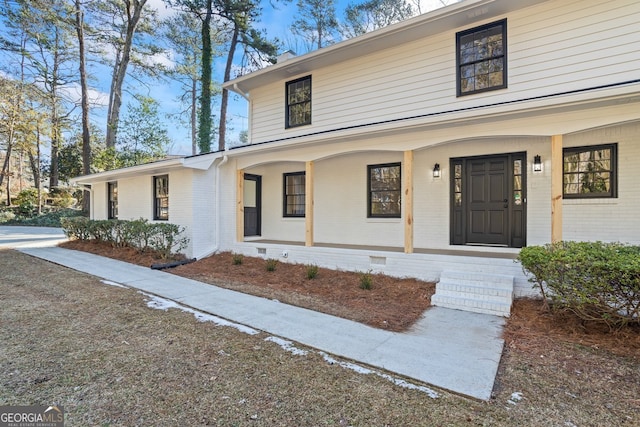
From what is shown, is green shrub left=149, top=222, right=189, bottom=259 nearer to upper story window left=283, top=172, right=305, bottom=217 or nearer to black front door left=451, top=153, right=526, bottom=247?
upper story window left=283, top=172, right=305, bottom=217

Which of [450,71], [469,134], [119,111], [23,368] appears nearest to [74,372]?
[23,368]

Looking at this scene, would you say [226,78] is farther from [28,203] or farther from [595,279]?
[595,279]

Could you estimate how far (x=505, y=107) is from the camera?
538cm

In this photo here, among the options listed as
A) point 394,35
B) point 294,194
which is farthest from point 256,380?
point 394,35

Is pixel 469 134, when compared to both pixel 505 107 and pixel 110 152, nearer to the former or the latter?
pixel 505 107

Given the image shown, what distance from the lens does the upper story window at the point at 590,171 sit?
19.6 feet

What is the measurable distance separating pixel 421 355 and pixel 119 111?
21803 millimetres

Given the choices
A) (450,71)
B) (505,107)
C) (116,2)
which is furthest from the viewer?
(116,2)

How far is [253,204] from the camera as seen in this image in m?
10.5

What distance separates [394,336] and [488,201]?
4.49m

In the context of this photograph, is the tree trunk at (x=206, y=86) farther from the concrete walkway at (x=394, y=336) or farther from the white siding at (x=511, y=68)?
the concrete walkway at (x=394, y=336)

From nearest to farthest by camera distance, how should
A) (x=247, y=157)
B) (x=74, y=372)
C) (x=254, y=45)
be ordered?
1. (x=74, y=372)
2. (x=247, y=157)
3. (x=254, y=45)

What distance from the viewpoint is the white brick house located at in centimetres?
572
